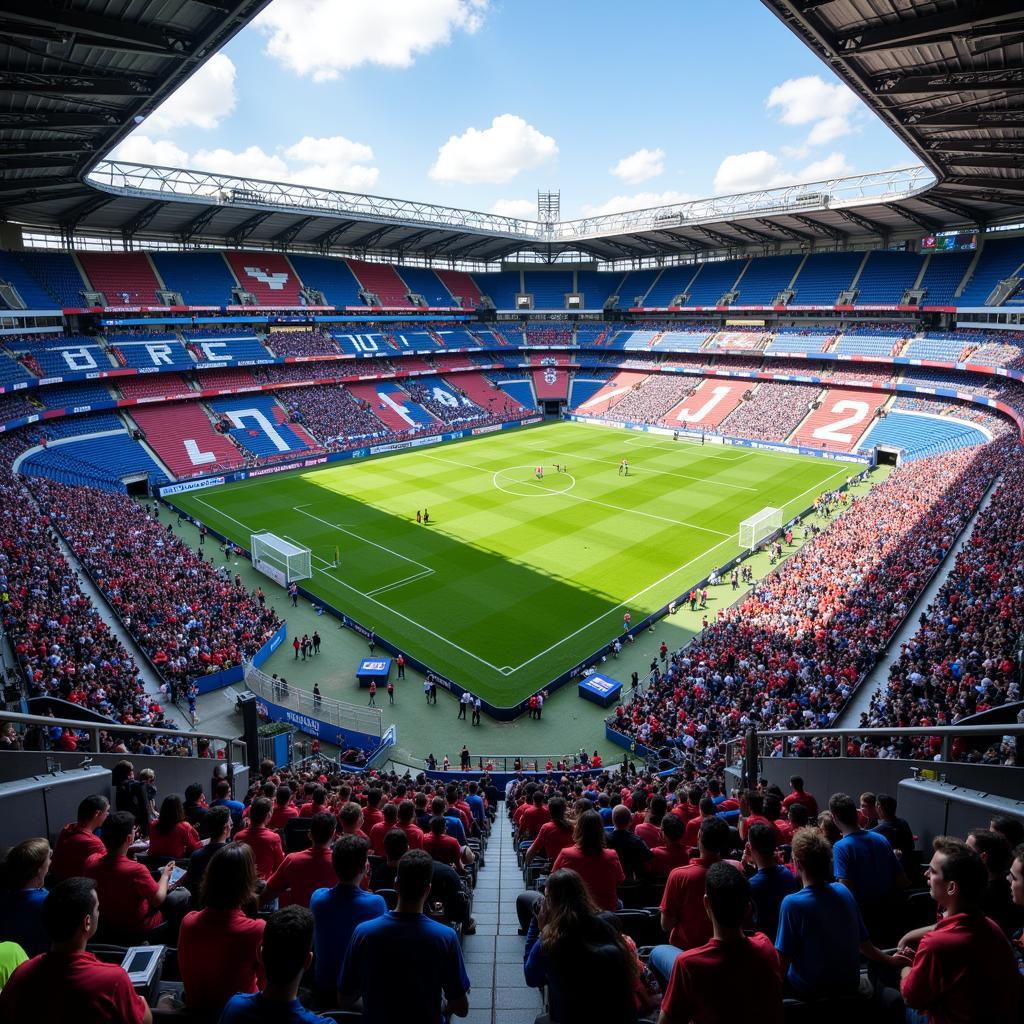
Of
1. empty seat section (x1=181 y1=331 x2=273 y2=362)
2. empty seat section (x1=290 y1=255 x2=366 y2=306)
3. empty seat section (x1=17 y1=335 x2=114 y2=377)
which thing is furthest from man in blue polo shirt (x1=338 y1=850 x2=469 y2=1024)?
Answer: empty seat section (x1=290 y1=255 x2=366 y2=306)

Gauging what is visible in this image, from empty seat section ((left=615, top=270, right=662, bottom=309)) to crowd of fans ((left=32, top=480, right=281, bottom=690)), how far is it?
203ft

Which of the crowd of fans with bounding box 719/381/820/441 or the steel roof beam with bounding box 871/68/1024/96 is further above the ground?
the steel roof beam with bounding box 871/68/1024/96

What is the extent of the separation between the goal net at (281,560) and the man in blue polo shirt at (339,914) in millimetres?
28941

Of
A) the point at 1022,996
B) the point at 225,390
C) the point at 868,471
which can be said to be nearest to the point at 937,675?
the point at 1022,996

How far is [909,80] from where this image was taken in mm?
23016

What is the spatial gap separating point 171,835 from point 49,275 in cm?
5841

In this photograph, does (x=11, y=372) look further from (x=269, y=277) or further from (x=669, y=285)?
(x=669, y=285)

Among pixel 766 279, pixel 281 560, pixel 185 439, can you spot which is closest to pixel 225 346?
pixel 185 439

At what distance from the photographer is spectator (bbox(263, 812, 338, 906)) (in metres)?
5.42

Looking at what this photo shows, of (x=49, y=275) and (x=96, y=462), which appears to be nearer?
(x=96, y=462)

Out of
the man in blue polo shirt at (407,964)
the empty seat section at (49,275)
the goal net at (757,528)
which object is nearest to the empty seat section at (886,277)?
the goal net at (757,528)

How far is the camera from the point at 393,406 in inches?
2564

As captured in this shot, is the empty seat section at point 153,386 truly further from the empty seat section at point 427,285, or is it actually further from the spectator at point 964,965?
the spectator at point 964,965

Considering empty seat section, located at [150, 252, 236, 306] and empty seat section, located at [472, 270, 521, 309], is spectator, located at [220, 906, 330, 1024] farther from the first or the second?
empty seat section, located at [472, 270, 521, 309]
